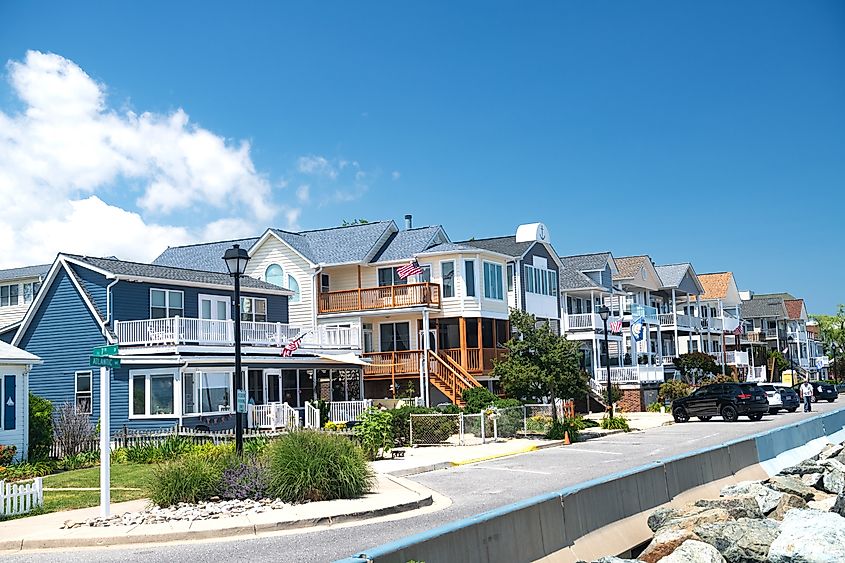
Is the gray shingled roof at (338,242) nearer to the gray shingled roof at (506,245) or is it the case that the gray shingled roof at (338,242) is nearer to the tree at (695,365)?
the gray shingled roof at (506,245)

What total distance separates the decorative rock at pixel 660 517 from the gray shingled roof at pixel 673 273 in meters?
63.4

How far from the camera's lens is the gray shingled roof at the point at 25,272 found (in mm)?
48691

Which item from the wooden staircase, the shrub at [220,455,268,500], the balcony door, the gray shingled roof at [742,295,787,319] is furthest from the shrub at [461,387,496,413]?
the gray shingled roof at [742,295,787,319]

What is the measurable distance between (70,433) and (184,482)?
14044mm

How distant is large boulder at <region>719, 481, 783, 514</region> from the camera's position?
1524 centimetres

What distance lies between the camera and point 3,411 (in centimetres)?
2562

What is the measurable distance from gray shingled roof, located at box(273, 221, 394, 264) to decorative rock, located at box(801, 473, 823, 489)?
2891cm

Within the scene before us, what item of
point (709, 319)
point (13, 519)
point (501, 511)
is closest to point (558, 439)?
point (13, 519)

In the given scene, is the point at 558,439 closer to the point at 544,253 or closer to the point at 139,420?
the point at 139,420

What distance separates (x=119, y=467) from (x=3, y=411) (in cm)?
374

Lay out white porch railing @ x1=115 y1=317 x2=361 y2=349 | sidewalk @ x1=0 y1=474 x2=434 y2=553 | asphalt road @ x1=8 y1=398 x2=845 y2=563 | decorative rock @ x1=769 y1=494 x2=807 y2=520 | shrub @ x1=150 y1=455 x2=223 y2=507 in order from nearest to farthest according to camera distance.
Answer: asphalt road @ x1=8 y1=398 x2=845 y2=563
sidewalk @ x1=0 y1=474 x2=434 y2=553
decorative rock @ x1=769 y1=494 x2=807 y2=520
shrub @ x1=150 y1=455 x2=223 y2=507
white porch railing @ x1=115 y1=317 x2=361 y2=349

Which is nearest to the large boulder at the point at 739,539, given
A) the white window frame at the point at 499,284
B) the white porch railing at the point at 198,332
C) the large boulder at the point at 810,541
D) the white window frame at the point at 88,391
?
the large boulder at the point at 810,541

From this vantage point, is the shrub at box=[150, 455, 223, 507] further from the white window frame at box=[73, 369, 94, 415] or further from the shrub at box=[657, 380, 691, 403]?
the shrub at box=[657, 380, 691, 403]

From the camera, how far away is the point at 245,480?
1653 cm
